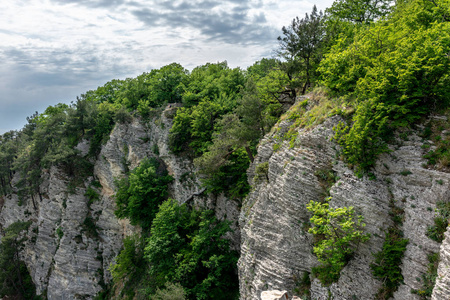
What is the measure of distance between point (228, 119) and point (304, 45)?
9.65 m

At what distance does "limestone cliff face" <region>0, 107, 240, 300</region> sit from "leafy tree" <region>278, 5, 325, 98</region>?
18.3m

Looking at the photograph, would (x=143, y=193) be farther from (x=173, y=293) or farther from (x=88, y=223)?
(x=88, y=223)

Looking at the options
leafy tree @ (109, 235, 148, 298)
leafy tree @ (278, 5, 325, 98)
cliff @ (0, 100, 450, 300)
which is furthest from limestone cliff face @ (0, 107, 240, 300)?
leafy tree @ (278, 5, 325, 98)

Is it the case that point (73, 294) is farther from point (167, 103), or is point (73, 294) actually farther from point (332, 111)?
point (332, 111)

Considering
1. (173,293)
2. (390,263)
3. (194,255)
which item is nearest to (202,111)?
(194,255)

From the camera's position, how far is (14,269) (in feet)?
141

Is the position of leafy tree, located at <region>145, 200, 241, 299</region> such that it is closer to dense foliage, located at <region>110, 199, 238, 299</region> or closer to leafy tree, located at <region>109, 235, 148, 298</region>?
dense foliage, located at <region>110, 199, 238, 299</region>

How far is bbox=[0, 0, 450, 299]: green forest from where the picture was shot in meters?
11.1

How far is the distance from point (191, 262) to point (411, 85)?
20471mm

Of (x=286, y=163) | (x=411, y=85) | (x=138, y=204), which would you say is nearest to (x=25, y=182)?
(x=138, y=204)

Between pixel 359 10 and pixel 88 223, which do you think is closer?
pixel 359 10

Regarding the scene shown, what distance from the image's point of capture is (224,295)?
2206cm

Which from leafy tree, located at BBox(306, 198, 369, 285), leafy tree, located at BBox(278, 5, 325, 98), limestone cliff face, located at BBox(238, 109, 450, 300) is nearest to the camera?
limestone cliff face, located at BBox(238, 109, 450, 300)

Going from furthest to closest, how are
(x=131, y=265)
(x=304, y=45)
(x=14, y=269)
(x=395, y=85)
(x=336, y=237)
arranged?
1. (x=14, y=269)
2. (x=131, y=265)
3. (x=304, y=45)
4. (x=336, y=237)
5. (x=395, y=85)
